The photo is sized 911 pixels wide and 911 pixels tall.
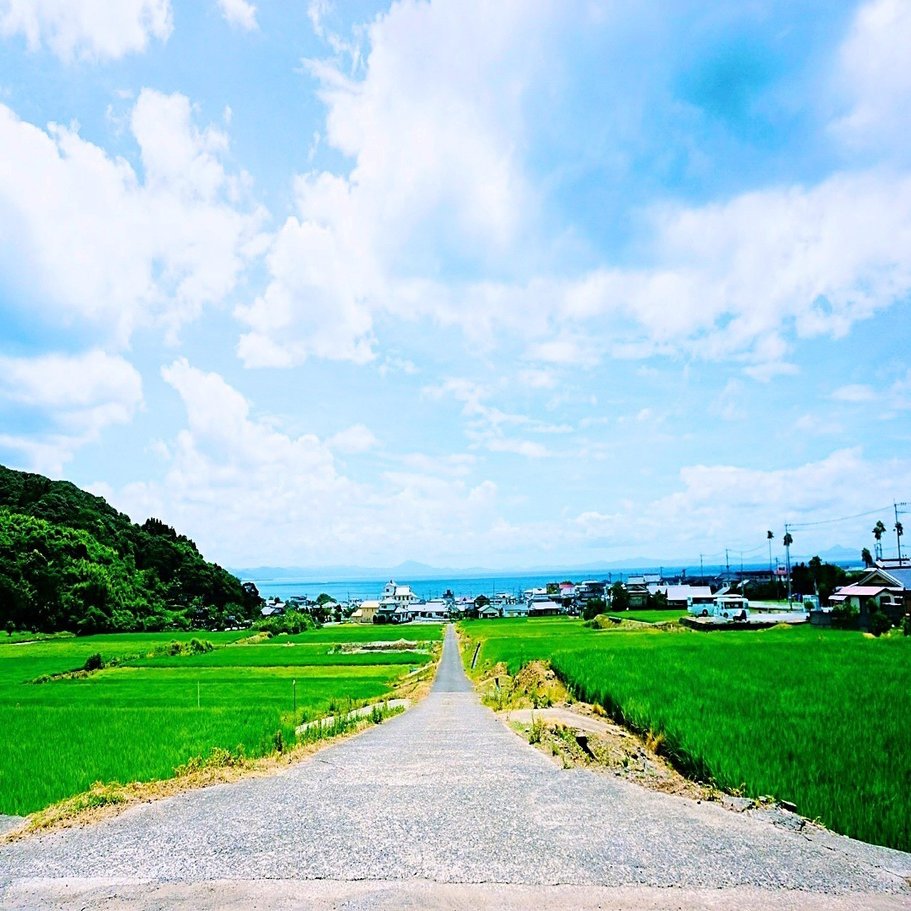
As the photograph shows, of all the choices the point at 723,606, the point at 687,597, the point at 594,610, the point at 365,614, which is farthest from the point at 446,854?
the point at 365,614

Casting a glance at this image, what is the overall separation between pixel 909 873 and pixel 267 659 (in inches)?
1933

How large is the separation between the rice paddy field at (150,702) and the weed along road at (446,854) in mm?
4168

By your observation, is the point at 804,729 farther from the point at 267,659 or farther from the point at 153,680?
the point at 267,659

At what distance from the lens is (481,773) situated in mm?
9711

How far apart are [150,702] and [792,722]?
24186 millimetres

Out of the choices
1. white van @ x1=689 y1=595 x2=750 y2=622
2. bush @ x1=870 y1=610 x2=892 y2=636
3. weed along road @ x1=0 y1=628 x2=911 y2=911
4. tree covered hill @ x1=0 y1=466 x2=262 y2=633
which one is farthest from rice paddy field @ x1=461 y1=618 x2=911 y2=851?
tree covered hill @ x1=0 y1=466 x2=262 y2=633

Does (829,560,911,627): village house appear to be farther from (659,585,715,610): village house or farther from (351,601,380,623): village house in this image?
(351,601,380,623): village house

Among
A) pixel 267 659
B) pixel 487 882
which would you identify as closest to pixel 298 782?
pixel 487 882

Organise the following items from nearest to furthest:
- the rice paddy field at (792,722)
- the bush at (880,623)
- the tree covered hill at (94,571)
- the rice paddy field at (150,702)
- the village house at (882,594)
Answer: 1. the rice paddy field at (792,722)
2. the rice paddy field at (150,702)
3. the bush at (880,623)
4. the village house at (882,594)
5. the tree covered hill at (94,571)

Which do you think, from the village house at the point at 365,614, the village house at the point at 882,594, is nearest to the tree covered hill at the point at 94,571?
the village house at the point at 365,614

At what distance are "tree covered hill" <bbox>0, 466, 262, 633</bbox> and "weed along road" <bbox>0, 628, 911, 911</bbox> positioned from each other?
78.8m

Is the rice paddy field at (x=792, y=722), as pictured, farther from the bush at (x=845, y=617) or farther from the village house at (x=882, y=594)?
the bush at (x=845, y=617)

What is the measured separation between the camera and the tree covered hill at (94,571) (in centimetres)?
7438

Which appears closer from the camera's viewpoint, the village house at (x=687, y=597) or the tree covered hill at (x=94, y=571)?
the tree covered hill at (x=94, y=571)
